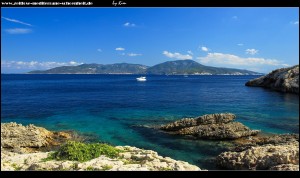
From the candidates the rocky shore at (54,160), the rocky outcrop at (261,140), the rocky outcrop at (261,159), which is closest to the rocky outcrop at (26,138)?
the rocky shore at (54,160)

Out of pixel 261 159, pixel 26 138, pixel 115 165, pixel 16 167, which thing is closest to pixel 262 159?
pixel 261 159

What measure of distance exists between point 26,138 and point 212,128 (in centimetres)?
2126

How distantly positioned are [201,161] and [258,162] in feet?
19.2

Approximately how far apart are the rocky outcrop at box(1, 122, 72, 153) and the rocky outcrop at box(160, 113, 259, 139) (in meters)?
13.8

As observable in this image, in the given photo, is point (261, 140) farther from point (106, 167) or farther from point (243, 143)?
point (106, 167)

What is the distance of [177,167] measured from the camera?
14188mm

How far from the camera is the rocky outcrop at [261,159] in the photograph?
706 inches

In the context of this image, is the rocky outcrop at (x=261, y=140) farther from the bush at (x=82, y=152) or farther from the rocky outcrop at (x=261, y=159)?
the bush at (x=82, y=152)
